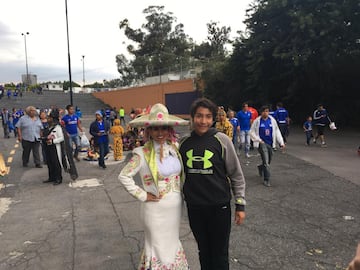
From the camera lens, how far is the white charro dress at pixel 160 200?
2.83m

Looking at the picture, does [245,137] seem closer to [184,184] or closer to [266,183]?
[266,183]

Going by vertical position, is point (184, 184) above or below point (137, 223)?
above

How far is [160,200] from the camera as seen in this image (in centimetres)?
284

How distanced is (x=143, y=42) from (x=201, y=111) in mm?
59276

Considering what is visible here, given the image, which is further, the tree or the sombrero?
the tree

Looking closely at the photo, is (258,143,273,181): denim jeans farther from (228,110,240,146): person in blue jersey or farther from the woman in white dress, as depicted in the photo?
the woman in white dress

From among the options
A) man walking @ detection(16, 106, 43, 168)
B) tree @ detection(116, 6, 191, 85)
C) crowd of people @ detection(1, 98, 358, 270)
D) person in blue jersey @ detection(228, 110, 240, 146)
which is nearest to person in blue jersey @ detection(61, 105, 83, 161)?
man walking @ detection(16, 106, 43, 168)

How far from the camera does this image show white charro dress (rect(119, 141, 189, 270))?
2.83 m

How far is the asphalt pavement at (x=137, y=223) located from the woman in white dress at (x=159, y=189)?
1.06 metres

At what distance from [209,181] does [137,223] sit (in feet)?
8.93

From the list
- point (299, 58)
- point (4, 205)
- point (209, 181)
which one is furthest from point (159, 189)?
point (299, 58)

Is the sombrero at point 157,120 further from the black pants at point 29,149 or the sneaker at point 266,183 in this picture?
the black pants at point 29,149

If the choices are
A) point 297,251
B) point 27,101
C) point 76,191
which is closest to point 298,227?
point 297,251

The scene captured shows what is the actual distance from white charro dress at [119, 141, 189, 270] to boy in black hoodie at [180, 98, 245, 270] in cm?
13
